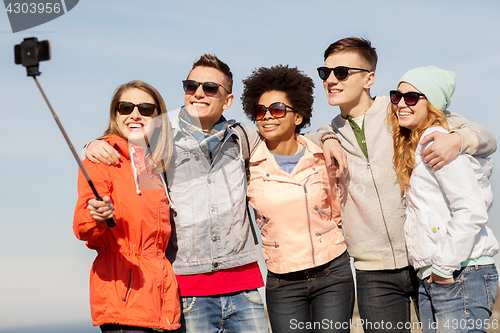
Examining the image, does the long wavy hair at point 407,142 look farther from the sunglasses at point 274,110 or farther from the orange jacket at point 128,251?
the orange jacket at point 128,251

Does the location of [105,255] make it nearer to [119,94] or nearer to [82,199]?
[82,199]

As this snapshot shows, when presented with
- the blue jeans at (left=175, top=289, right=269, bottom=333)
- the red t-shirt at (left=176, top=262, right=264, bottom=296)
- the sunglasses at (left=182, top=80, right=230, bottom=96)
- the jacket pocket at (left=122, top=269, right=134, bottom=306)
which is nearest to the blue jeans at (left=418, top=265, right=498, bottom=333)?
the blue jeans at (left=175, top=289, right=269, bottom=333)

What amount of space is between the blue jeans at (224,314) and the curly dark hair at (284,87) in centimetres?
211

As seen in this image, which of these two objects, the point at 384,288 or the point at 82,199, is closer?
the point at 82,199

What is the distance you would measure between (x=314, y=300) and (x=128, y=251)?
6.44 feet

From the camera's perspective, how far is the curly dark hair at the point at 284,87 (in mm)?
5617

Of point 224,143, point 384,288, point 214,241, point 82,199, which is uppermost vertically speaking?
point 224,143

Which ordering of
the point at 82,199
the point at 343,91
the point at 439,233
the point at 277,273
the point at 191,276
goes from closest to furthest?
the point at 82,199, the point at 439,233, the point at 191,276, the point at 277,273, the point at 343,91

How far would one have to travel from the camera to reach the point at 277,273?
5.02 m

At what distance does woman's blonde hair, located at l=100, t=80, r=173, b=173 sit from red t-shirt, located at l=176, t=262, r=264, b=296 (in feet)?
3.66

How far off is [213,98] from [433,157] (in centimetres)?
234

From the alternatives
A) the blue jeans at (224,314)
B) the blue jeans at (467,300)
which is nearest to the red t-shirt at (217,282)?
the blue jeans at (224,314)

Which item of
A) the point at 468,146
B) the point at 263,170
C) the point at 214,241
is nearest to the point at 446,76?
the point at 468,146

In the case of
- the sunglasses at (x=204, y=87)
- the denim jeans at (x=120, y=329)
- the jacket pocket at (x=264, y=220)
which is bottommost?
the denim jeans at (x=120, y=329)
